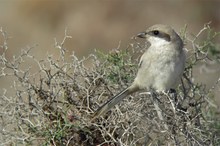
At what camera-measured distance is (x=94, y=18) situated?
1225 cm

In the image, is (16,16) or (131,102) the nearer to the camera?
(131,102)

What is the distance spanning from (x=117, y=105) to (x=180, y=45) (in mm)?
720

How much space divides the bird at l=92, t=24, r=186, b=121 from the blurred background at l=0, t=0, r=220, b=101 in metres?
6.25

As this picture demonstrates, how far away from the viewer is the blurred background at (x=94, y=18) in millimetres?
11727

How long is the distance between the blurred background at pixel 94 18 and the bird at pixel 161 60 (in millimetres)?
6247

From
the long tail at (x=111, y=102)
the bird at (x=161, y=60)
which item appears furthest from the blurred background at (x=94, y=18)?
the long tail at (x=111, y=102)

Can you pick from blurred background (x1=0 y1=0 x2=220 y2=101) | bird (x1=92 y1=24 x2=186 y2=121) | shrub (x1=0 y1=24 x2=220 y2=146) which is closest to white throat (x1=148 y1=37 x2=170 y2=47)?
bird (x1=92 y1=24 x2=186 y2=121)

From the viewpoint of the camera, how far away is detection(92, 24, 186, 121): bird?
4.96 metres

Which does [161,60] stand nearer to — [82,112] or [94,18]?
[82,112]

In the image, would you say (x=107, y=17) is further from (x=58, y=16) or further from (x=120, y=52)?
(x=120, y=52)

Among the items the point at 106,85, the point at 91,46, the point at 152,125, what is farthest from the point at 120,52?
the point at 91,46

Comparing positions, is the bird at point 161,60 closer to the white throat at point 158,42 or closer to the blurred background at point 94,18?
the white throat at point 158,42

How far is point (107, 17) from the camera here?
483 inches

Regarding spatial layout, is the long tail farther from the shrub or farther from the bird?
the bird
